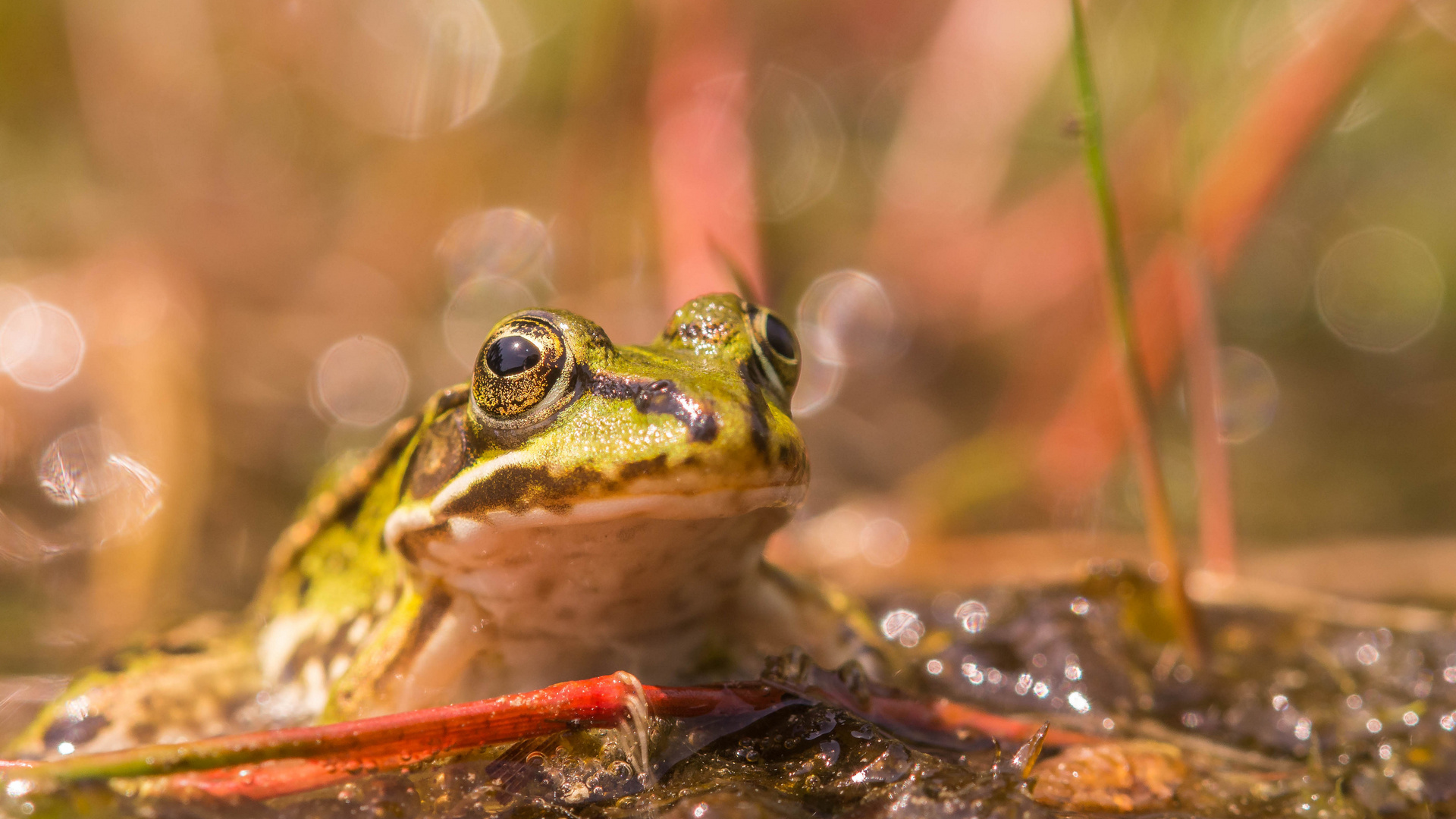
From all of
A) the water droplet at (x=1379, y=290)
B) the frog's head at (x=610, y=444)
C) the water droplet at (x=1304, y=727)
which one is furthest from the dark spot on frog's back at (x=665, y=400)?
the water droplet at (x=1379, y=290)

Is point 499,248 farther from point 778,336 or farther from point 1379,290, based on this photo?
point 1379,290

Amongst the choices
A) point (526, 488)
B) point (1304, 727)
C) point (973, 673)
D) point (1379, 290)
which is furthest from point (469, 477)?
point (1379, 290)

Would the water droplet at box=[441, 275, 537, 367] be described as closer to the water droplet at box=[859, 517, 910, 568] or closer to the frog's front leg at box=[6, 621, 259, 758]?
the water droplet at box=[859, 517, 910, 568]

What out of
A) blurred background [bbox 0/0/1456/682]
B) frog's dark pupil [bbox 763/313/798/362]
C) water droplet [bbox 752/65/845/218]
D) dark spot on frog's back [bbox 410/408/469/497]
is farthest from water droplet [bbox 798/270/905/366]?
dark spot on frog's back [bbox 410/408/469/497]

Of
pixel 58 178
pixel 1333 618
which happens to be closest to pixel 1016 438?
pixel 1333 618

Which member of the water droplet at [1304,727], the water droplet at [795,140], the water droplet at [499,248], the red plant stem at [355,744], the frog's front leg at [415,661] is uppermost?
the water droplet at [795,140]

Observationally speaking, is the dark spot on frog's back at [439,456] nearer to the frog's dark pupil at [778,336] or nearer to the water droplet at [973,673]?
the frog's dark pupil at [778,336]

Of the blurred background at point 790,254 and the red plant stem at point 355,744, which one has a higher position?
the blurred background at point 790,254
